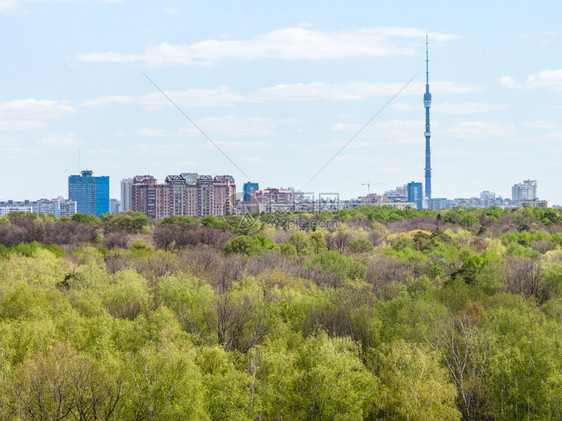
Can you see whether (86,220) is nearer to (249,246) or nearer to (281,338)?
(249,246)

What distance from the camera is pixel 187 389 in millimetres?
24547

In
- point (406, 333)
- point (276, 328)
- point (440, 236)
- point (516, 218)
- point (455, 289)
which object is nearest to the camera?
point (406, 333)

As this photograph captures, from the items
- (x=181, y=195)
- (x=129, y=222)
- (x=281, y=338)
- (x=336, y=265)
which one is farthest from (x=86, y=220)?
(x=281, y=338)

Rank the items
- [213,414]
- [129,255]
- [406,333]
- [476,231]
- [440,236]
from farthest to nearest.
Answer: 1. [476,231]
2. [440,236]
3. [129,255]
4. [406,333]
5. [213,414]

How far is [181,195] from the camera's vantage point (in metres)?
148

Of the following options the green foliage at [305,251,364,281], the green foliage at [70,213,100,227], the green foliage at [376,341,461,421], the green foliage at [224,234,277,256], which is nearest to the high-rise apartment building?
the green foliage at [70,213,100,227]

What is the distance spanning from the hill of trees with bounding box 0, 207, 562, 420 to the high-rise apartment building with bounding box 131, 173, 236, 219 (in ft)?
276

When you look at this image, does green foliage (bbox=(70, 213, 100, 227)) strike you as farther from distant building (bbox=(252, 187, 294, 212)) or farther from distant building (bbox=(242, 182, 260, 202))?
distant building (bbox=(242, 182, 260, 202))

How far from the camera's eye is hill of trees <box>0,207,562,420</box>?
24953mm

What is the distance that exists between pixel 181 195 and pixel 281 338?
116714mm

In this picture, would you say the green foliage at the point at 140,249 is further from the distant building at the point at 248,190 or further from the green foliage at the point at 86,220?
the distant building at the point at 248,190

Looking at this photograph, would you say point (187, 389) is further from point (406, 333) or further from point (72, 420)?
point (406, 333)

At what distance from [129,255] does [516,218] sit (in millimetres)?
59264

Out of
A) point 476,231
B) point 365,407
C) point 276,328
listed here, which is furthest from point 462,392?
point 476,231
